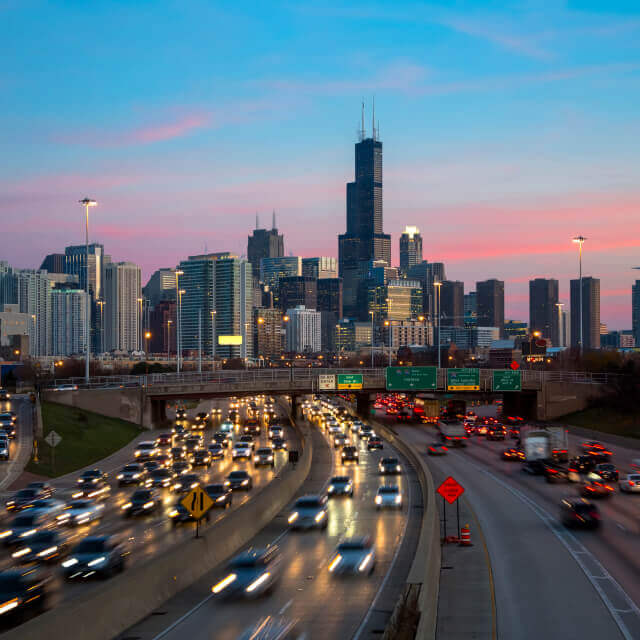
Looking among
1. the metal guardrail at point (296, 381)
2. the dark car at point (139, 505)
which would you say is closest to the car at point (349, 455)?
the metal guardrail at point (296, 381)

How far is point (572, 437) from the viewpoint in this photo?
8406cm

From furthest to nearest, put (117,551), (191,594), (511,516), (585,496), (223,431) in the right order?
(223,431) < (585,496) < (511,516) < (117,551) < (191,594)

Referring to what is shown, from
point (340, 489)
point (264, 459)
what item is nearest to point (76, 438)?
point (264, 459)

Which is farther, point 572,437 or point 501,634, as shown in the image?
point 572,437

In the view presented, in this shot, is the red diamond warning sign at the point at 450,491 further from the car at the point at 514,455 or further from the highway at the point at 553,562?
the car at the point at 514,455

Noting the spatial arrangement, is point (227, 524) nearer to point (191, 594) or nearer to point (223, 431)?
point (191, 594)

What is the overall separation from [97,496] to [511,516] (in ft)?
77.7

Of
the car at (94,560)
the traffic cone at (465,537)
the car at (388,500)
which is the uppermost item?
the car at (94,560)

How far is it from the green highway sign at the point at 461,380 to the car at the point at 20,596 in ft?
234

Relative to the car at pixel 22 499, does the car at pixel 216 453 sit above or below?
below

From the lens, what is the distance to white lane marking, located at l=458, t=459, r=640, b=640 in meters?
24.4

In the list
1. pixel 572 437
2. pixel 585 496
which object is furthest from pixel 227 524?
pixel 572 437

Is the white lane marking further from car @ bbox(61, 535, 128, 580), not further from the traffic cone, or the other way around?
car @ bbox(61, 535, 128, 580)

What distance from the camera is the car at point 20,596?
70.7 ft
